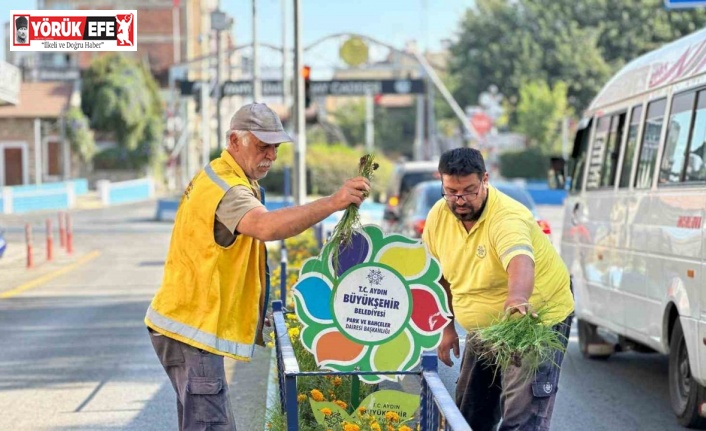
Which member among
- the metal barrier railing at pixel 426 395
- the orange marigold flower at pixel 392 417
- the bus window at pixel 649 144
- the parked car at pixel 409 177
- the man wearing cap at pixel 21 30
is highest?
the man wearing cap at pixel 21 30

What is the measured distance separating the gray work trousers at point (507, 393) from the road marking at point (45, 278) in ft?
46.5

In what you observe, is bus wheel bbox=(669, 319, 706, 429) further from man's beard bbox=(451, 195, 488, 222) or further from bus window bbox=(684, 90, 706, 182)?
man's beard bbox=(451, 195, 488, 222)

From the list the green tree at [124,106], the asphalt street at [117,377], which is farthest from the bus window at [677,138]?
the green tree at [124,106]

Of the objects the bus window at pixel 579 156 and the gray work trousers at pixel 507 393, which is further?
the bus window at pixel 579 156

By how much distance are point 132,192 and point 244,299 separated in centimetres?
5997

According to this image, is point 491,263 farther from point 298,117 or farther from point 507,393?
point 298,117

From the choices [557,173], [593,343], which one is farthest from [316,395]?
[557,173]

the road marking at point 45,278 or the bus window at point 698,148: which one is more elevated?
the bus window at point 698,148

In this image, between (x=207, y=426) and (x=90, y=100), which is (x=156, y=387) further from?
(x=90, y=100)

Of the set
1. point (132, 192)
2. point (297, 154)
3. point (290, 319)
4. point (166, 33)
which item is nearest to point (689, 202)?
point (290, 319)

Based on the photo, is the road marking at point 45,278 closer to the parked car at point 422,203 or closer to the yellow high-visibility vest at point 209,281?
the parked car at point 422,203

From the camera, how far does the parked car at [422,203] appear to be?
55.8ft

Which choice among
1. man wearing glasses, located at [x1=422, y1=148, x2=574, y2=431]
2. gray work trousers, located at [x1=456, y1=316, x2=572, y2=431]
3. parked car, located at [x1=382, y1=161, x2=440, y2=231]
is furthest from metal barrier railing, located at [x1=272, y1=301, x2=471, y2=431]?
parked car, located at [x1=382, y1=161, x2=440, y2=231]

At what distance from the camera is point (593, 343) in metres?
12.7
